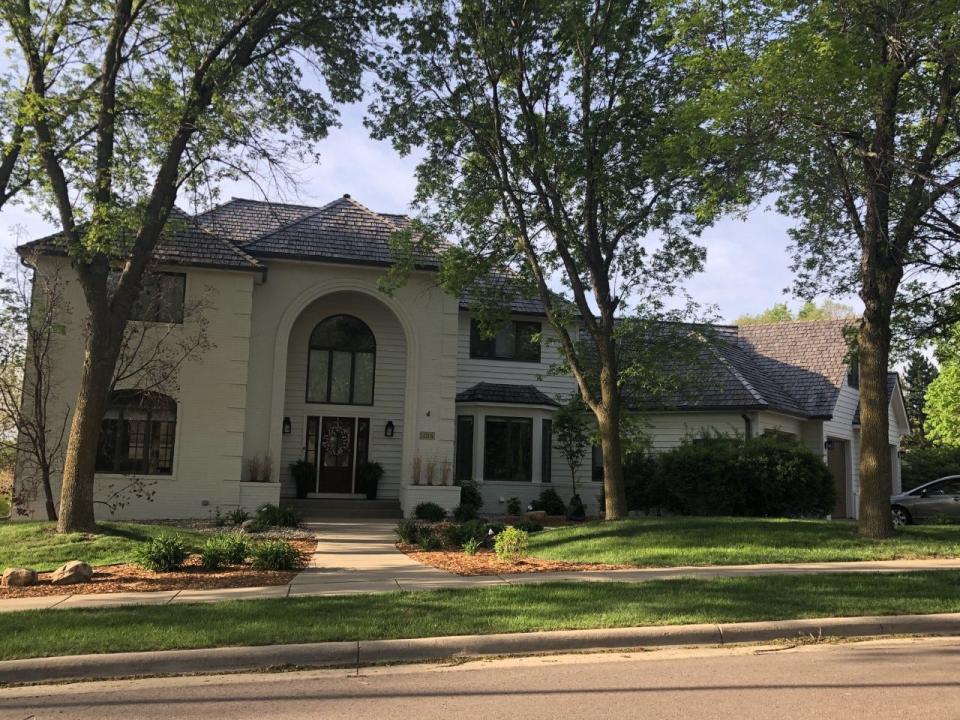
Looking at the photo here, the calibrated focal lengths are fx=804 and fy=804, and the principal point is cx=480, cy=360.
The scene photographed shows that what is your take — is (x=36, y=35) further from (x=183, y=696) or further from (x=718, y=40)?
(x=183, y=696)

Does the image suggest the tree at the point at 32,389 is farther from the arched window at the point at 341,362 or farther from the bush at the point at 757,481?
the bush at the point at 757,481

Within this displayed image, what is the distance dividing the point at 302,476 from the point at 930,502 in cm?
1689

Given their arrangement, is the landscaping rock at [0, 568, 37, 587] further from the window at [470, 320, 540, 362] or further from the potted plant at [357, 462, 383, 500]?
the window at [470, 320, 540, 362]

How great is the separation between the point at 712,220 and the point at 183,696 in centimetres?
1185

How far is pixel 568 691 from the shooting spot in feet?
20.0

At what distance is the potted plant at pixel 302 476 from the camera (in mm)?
21297

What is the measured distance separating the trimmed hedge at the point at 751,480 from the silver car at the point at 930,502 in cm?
486

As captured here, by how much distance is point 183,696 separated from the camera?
6.02 meters

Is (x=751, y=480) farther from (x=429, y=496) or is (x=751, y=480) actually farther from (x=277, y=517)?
(x=277, y=517)

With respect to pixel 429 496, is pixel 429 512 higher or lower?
lower

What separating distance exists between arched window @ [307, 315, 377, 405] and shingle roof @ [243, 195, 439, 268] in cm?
231

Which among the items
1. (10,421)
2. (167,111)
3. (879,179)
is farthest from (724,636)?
(10,421)

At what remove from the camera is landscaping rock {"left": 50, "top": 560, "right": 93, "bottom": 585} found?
10.5m

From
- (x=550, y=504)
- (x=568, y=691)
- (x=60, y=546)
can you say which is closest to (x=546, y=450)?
(x=550, y=504)
